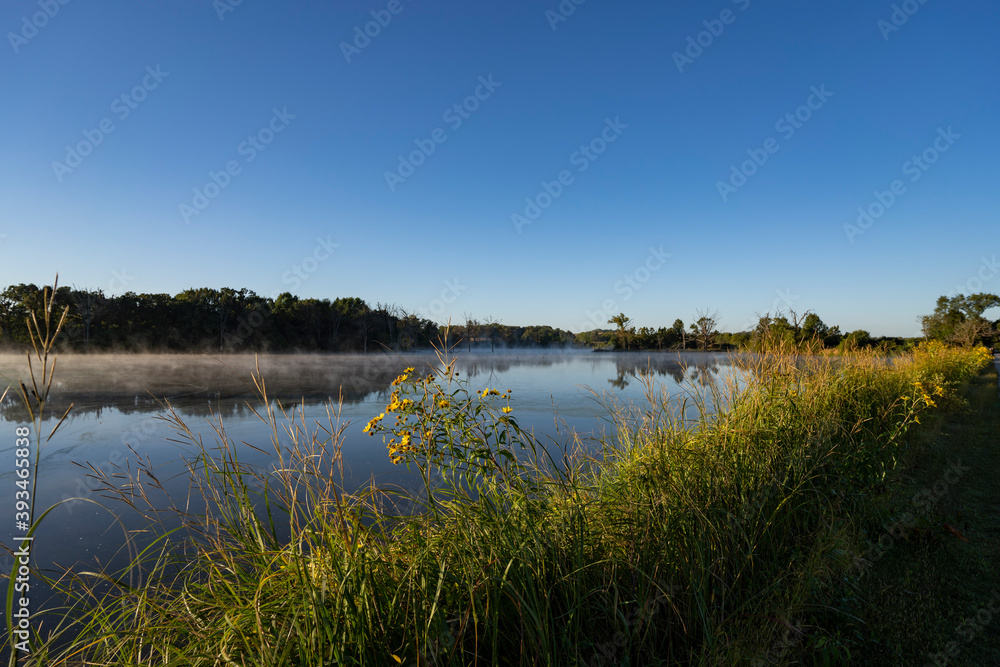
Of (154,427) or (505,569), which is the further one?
(154,427)

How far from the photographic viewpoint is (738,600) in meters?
2.13

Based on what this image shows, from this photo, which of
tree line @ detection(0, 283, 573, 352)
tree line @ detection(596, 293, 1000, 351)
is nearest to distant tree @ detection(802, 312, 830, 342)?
tree line @ detection(596, 293, 1000, 351)

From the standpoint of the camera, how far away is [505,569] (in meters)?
1.67

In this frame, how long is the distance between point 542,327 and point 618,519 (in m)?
67.9

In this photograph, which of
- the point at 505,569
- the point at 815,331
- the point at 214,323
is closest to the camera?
the point at 505,569

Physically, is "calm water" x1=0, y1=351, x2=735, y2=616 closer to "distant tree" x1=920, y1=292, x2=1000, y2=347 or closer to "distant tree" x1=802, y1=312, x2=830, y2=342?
"distant tree" x1=802, y1=312, x2=830, y2=342

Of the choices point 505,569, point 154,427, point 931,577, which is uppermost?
point 505,569

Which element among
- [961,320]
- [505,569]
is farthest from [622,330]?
[505,569]

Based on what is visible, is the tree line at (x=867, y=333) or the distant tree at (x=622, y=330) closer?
the tree line at (x=867, y=333)

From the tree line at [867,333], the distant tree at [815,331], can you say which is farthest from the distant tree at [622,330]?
the distant tree at [815,331]

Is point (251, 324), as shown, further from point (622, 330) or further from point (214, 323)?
point (622, 330)

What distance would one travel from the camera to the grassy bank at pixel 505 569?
150 centimetres

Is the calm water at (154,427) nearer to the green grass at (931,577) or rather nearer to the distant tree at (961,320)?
the green grass at (931,577)

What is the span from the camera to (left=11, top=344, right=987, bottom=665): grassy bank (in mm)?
1497
